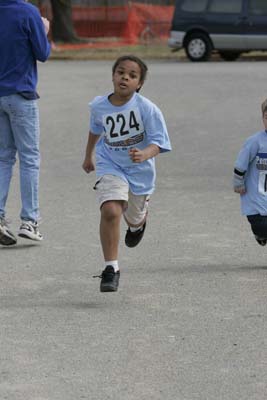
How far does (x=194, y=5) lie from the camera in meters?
30.3

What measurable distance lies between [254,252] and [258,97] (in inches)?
459

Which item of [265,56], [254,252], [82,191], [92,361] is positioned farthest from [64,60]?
[92,361]

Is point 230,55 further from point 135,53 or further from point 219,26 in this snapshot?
point 135,53

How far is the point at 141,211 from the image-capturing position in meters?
7.57

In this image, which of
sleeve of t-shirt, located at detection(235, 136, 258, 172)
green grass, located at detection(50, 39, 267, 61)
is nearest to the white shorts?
sleeve of t-shirt, located at detection(235, 136, 258, 172)

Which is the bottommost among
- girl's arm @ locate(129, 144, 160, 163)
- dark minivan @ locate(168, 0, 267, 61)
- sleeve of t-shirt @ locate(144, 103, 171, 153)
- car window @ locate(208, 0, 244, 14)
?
dark minivan @ locate(168, 0, 267, 61)

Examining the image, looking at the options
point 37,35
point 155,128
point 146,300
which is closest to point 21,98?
point 37,35

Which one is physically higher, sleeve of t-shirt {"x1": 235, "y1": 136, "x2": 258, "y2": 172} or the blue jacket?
the blue jacket

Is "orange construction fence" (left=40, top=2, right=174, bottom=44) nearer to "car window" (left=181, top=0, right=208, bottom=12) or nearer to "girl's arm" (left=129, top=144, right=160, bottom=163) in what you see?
"car window" (left=181, top=0, right=208, bottom=12)

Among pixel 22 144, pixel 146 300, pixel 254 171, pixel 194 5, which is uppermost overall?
pixel 254 171

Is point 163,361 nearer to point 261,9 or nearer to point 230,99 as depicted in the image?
point 230,99

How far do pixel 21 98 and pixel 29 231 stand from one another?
0.94m

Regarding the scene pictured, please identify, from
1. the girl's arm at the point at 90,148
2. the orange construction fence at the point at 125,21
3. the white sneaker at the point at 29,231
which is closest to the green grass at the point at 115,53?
the orange construction fence at the point at 125,21

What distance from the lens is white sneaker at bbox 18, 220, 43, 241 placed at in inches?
340
